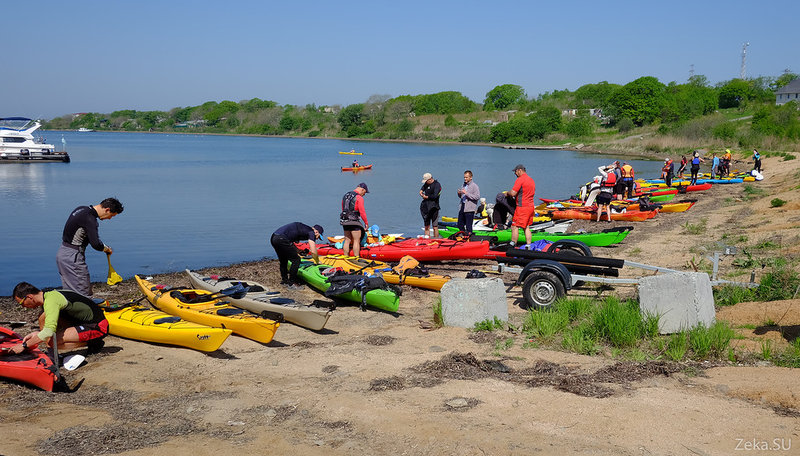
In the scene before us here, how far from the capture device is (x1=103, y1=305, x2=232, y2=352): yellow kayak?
771 centimetres

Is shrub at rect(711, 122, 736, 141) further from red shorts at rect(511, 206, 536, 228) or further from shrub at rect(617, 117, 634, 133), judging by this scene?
red shorts at rect(511, 206, 536, 228)

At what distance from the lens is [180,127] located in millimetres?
173625

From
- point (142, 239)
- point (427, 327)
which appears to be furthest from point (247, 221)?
point (427, 327)

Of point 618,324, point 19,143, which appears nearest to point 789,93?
point 19,143

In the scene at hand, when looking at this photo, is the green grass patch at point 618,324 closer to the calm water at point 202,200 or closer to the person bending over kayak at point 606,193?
the calm water at point 202,200

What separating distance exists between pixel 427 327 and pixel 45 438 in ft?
16.0

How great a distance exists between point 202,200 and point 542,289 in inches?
943

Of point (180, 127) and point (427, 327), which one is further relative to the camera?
point (180, 127)

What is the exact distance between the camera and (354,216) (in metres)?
12.0

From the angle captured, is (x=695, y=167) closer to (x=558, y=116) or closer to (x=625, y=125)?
(x=625, y=125)

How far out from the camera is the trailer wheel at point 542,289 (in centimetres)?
875

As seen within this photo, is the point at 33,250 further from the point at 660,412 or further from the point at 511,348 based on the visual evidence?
the point at 660,412

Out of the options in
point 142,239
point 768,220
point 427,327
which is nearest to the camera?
point 427,327

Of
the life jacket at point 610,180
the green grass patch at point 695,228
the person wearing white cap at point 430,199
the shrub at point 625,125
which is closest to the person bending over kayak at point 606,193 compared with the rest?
the life jacket at point 610,180
